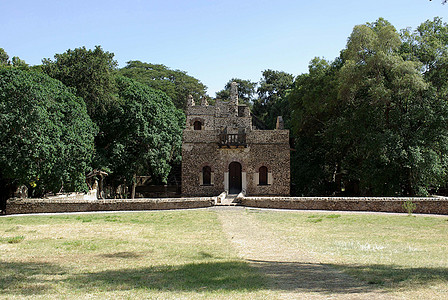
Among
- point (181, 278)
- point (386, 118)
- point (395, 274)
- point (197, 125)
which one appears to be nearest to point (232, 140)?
point (386, 118)

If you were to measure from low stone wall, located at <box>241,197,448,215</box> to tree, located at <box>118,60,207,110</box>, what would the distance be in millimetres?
32070

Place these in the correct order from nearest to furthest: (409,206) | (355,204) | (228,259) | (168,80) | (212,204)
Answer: (228,259), (409,206), (355,204), (212,204), (168,80)

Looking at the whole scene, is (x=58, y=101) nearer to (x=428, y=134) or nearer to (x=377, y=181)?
(x=377, y=181)

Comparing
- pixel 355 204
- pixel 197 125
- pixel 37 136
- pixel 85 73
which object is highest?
pixel 85 73

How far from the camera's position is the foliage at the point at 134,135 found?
32.3 m

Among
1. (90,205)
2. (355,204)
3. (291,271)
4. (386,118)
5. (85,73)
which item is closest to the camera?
(291,271)

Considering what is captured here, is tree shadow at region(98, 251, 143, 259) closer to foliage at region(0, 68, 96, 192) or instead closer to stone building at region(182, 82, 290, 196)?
foliage at region(0, 68, 96, 192)

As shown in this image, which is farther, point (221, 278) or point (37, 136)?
point (37, 136)

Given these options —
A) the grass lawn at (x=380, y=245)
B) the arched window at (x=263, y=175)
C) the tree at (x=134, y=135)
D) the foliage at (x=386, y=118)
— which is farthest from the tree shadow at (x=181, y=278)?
the tree at (x=134, y=135)

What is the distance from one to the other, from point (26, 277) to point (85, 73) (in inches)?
961

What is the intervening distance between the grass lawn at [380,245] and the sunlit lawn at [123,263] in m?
2.06

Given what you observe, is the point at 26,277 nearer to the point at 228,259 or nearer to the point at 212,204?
the point at 228,259

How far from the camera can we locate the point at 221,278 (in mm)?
7902

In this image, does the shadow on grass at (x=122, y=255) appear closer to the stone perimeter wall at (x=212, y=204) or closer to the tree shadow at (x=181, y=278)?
the tree shadow at (x=181, y=278)
